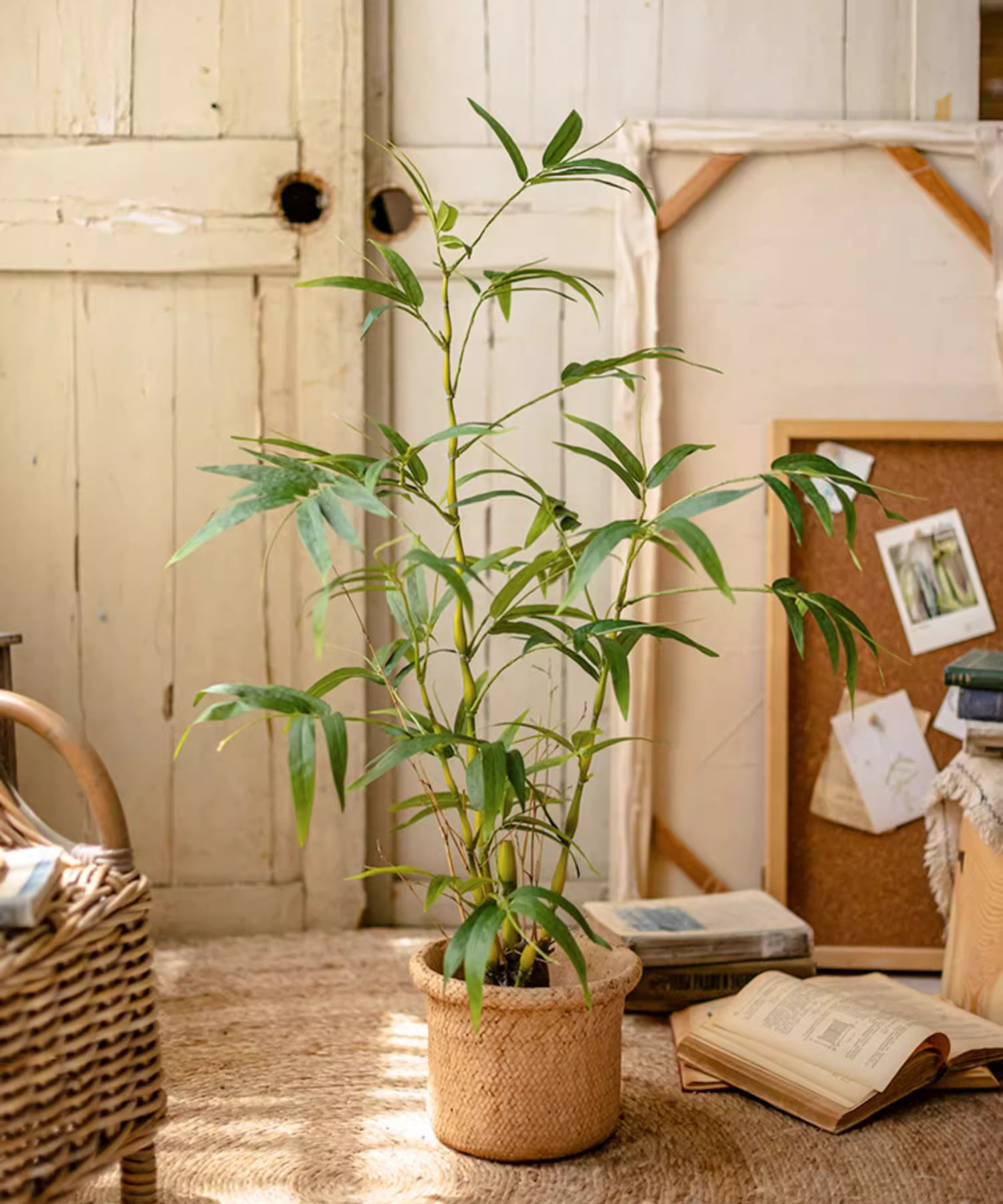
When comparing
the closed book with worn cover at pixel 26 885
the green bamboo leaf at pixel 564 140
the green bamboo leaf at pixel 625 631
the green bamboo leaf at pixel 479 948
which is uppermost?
the green bamboo leaf at pixel 564 140

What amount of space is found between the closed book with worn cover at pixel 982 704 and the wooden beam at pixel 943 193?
81 centimetres

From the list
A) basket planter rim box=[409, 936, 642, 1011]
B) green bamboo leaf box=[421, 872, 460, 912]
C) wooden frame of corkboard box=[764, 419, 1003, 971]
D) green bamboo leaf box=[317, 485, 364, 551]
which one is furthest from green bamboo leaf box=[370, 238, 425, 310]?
wooden frame of corkboard box=[764, 419, 1003, 971]

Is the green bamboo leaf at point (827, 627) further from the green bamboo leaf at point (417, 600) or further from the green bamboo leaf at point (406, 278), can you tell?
the green bamboo leaf at point (406, 278)

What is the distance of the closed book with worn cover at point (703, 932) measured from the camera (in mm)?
1771

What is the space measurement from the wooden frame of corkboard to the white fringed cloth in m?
0.21

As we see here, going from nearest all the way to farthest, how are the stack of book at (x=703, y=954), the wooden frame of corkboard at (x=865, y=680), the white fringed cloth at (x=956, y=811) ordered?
the white fringed cloth at (x=956, y=811), the stack of book at (x=703, y=954), the wooden frame of corkboard at (x=865, y=680)

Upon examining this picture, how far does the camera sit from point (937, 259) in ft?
6.84

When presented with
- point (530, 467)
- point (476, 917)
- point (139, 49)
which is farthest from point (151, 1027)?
point (139, 49)

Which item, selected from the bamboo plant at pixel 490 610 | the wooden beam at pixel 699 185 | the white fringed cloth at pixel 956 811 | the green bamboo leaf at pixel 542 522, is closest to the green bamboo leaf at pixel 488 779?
the bamboo plant at pixel 490 610

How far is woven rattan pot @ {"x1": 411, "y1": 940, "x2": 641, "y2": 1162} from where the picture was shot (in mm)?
1345

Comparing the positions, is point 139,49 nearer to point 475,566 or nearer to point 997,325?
point 475,566

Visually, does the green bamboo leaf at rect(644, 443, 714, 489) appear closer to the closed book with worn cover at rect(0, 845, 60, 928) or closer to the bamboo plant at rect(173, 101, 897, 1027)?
the bamboo plant at rect(173, 101, 897, 1027)

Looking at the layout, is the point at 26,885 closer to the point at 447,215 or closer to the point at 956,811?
the point at 447,215

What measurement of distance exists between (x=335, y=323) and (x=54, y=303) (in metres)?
0.48
